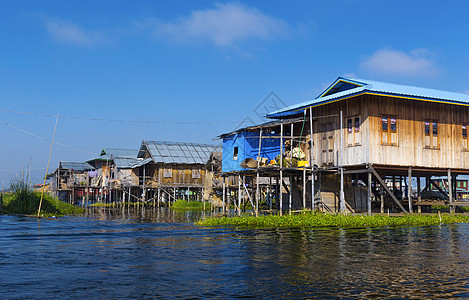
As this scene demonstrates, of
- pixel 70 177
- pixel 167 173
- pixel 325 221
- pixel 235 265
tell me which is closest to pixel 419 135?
pixel 325 221

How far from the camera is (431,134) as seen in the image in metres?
23.4

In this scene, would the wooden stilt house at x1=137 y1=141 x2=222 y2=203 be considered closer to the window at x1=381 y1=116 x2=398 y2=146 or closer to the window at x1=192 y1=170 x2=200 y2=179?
the window at x1=192 y1=170 x2=200 y2=179

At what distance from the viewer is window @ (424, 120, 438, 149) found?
23.2 m

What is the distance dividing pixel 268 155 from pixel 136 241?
12411mm

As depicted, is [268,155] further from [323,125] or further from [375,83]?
[375,83]

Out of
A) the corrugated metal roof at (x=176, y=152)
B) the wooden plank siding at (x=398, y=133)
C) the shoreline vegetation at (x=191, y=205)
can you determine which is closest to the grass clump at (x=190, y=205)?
the shoreline vegetation at (x=191, y=205)

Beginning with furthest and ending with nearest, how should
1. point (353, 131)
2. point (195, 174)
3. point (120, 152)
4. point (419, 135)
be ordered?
1. point (120, 152)
2. point (195, 174)
3. point (419, 135)
4. point (353, 131)

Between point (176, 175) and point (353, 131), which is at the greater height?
point (353, 131)

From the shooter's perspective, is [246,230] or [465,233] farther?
[246,230]

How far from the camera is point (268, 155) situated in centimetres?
2583

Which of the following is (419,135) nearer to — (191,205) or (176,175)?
(191,205)

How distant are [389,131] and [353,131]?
5.62 feet

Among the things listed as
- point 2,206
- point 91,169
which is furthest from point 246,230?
point 91,169

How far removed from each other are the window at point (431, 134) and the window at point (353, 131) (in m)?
3.84
